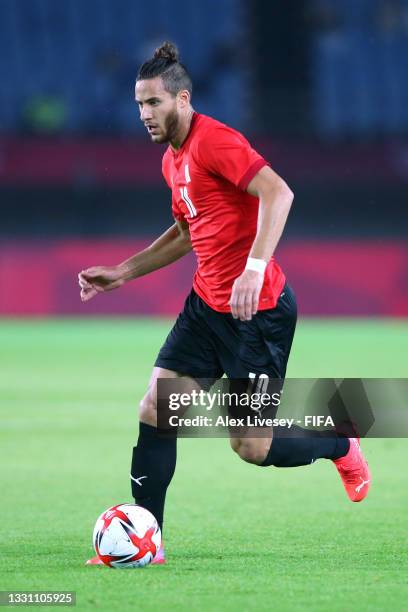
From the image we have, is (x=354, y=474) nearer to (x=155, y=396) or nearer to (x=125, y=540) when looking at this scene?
(x=155, y=396)

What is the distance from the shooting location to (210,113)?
26859 mm

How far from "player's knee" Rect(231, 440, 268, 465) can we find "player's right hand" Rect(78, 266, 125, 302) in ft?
3.44

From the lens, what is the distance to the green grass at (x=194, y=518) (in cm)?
463

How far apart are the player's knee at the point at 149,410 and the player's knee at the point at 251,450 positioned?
1.22ft

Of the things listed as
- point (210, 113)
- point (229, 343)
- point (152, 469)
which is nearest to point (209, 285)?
point (229, 343)

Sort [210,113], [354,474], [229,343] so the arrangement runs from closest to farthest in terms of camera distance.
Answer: [229,343] < [354,474] < [210,113]

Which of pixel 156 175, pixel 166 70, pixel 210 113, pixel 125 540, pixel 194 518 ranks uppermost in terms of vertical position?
pixel 166 70

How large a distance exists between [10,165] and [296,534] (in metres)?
20.1

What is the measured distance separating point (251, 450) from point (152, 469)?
444 mm

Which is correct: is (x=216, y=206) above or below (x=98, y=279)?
above

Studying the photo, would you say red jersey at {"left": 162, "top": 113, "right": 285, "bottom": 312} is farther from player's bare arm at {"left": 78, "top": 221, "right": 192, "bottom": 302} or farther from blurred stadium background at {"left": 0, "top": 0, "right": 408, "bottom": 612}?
blurred stadium background at {"left": 0, "top": 0, "right": 408, "bottom": 612}

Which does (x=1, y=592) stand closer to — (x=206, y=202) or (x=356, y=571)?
(x=356, y=571)

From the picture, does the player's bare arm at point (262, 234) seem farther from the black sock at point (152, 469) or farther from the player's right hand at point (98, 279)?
the player's right hand at point (98, 279)

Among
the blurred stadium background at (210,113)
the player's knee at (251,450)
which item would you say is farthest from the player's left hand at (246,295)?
the blurred stadium background at (210,113)
